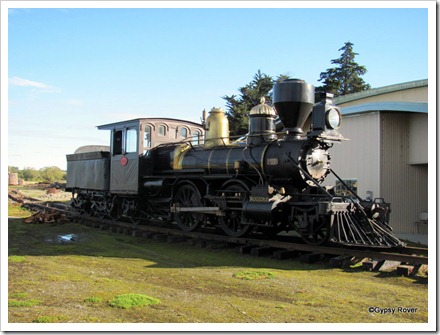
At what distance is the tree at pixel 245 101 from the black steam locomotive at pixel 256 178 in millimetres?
15298

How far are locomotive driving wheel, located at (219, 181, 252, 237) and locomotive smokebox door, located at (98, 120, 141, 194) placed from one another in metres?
3.44

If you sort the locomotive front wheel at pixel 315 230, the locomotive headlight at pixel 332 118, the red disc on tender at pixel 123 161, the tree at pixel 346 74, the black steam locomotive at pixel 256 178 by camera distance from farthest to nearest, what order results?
the tree at pixel 346 74 → the red disc on tender at pixel 123 161 → the locomotive headlight at pixel 332 118 → the locomotive front wheel at pixel 315 230 → the black steam locomotive at pixel 256 178

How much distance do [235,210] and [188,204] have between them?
193cm

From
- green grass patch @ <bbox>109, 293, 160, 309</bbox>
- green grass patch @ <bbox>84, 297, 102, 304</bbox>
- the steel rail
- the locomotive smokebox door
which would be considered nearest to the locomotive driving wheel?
the steel rail

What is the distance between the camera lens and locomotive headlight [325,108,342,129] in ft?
31.9

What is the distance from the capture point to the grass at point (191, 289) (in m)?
5.27

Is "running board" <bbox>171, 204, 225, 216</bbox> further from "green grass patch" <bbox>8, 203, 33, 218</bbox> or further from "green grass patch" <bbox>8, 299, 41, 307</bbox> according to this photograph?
"green grass patch" <bbox>8, 203, 33, 218</bbox>

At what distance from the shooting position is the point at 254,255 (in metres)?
9.56

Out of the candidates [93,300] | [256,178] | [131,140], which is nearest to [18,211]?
[131,140]

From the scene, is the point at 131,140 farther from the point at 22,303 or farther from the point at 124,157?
the point at 22,303

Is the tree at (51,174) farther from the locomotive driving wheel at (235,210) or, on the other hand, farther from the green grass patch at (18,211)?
the locomotive driving wheel at (235,210)

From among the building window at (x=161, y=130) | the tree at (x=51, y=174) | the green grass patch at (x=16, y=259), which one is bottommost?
the green grass patch at (x=16, y=259)

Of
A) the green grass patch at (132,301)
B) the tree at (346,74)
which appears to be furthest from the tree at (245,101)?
the green grass patch at (132,301)

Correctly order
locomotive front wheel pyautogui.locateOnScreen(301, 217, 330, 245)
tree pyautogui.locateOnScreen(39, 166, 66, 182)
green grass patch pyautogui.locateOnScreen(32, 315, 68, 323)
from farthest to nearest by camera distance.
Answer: tree pyautogui.locateOnScreen(39, 166, 66, 182) → locomotive front wheel pyautogui.locateOnScreen(301, 217, 330, 245) → green grass patch pyautogui.locateOnScreen(32, 315, 68, 323)
